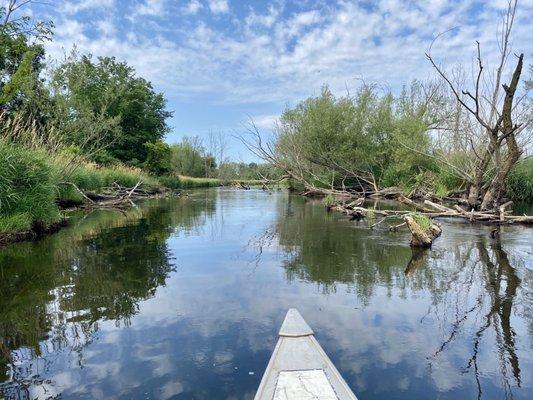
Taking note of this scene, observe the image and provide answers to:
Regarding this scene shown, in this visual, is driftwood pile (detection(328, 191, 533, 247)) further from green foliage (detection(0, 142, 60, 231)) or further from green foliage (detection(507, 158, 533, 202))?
green foliage (detection(507, 158, 533, 202))

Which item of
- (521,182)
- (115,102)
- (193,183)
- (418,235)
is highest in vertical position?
(115,102)

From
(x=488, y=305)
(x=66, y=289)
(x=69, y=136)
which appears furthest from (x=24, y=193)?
(x=69, y=136)

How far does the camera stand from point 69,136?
81.5ft

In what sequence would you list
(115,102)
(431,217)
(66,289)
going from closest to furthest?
(66,289) → (431,217) → (115,102)

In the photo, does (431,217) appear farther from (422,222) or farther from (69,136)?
(69,136)

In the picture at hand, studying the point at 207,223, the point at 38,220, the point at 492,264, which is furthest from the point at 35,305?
the point at 207,223

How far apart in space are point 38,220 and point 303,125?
71.8 feet

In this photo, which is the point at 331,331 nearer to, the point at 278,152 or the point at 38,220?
the point at 38,220

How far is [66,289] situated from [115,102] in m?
30.1

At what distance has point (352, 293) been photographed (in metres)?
5.39

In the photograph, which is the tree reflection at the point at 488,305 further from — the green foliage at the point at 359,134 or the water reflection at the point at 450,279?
the green foliage at the point at 359,134

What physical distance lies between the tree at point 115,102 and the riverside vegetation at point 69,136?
8 centimetres

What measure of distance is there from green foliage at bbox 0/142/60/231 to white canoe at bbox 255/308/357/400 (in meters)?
7.07

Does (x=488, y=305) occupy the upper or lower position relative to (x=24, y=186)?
lower
